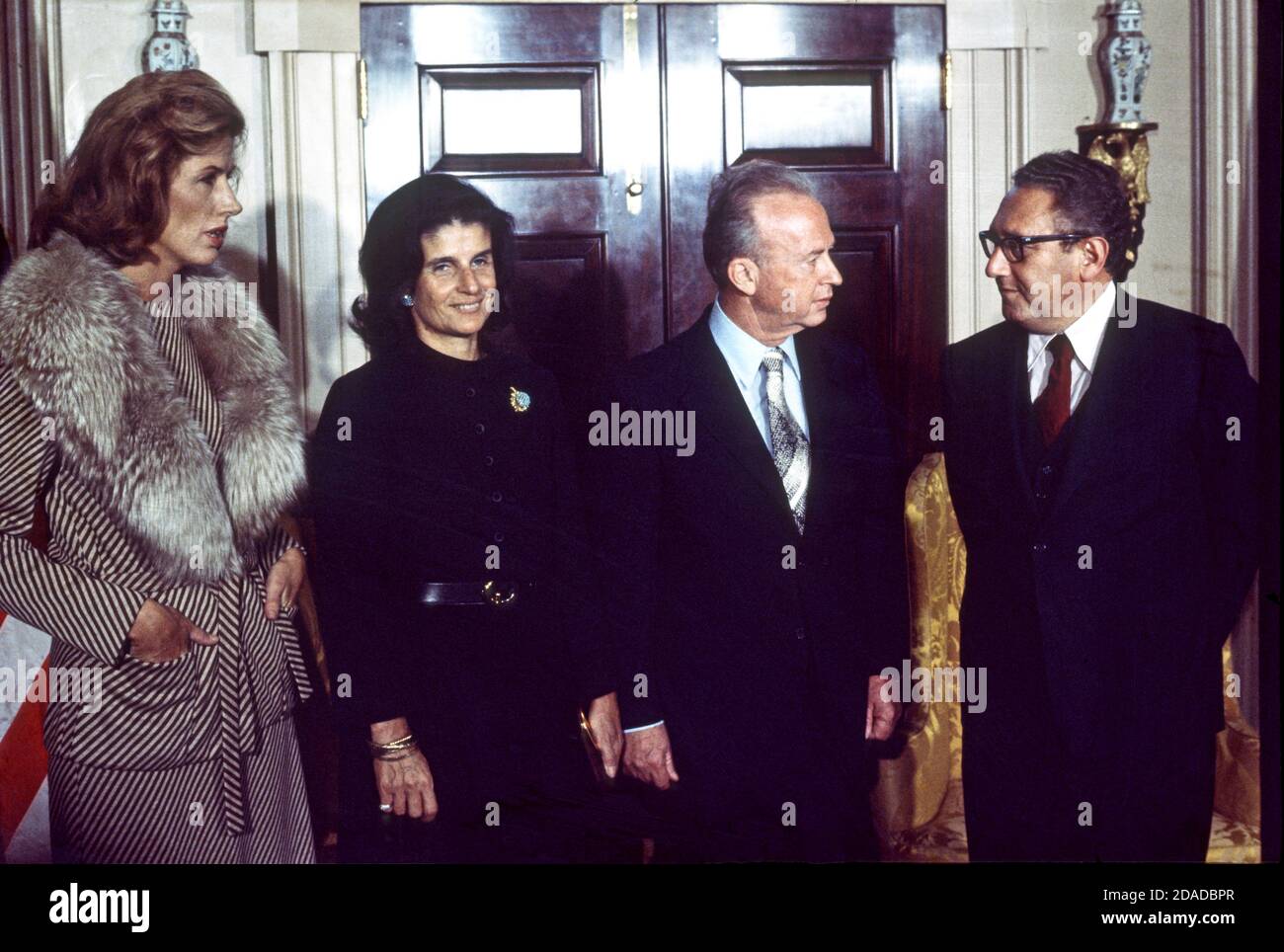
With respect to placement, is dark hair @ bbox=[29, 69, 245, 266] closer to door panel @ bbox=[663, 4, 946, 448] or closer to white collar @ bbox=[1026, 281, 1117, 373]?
door panel @ bbox=[663, 4, 946, 448]

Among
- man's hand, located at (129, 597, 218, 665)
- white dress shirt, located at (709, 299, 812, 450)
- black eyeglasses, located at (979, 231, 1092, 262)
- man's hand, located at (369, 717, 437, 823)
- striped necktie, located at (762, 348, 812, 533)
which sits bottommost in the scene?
man's hand, located at (369, 717, 437, 823)

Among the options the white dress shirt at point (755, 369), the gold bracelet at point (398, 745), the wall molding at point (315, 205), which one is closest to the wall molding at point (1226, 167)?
the white dress shirt at point (755, 369)

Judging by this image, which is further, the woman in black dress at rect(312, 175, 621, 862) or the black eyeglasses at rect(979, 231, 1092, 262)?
the black eyeglasses at rect(979, 231, 1092, 262)

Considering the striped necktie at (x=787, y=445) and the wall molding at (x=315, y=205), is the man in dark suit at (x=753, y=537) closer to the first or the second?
the striped necktie at (x=787, y=445)

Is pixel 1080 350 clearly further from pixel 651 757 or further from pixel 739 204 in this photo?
pixel 651 757

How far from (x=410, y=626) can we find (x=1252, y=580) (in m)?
1.64

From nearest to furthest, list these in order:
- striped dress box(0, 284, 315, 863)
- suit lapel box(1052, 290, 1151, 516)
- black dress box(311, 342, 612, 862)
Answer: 1. striped dress box(0, 284, 315, 863)
2. black dress box(311, 342, 612, 862)
3. suit lapel box(1052, 290, 1151, 516)

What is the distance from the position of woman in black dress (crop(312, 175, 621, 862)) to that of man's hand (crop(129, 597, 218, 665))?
0.86 feet

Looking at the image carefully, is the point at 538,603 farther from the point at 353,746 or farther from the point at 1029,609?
the point at 1029,609

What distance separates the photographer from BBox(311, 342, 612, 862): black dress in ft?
8.03

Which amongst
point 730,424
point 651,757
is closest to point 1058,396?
point 730,424

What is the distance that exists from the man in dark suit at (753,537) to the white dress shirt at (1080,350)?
1.10ft

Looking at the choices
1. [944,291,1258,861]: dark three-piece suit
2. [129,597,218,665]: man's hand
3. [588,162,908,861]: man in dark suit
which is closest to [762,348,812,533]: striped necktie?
[588,162,908,861]: man in dark suit
